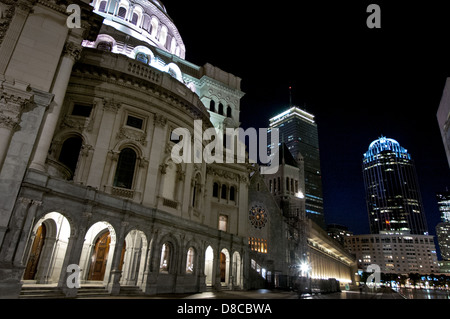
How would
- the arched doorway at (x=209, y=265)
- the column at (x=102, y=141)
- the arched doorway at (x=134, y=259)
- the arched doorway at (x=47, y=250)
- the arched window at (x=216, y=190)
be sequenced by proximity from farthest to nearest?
the arched window at (x=216, y=190) < the arched doorway at (x=209, y=265) < the column at (x=102, y=141) < the arched doorway at (x=134, y=259) < the arched doorway at (x=47, y=250)

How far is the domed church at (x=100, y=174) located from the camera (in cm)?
1509

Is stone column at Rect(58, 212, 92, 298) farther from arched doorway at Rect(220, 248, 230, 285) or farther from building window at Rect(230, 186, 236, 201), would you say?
building window at Rect(230, 186, 236, 201)

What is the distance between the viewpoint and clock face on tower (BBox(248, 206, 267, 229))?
41.2 m

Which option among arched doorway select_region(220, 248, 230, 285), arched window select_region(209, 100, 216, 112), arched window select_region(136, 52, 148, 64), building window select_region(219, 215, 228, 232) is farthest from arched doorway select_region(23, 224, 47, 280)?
arched window select_region(209, 100, 216, 112)

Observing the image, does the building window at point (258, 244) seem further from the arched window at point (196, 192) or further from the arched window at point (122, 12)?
the arched window at point (122, 12)

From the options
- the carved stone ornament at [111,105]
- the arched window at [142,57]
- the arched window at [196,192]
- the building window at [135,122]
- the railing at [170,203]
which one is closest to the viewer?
the carved stone ornament at [111,105]

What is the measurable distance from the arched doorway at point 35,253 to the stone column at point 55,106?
5330 millimetres

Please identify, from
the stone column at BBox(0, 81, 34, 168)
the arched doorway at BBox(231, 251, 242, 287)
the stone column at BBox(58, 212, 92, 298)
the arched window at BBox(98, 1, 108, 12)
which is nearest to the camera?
the stone column at BBox(58, 212, 92, 298)

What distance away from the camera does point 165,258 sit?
22812mm

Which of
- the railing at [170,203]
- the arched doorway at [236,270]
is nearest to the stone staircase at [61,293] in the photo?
the railing at [170,203]

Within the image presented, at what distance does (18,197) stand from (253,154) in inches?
1132

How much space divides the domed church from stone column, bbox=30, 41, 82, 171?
64 millimetres
